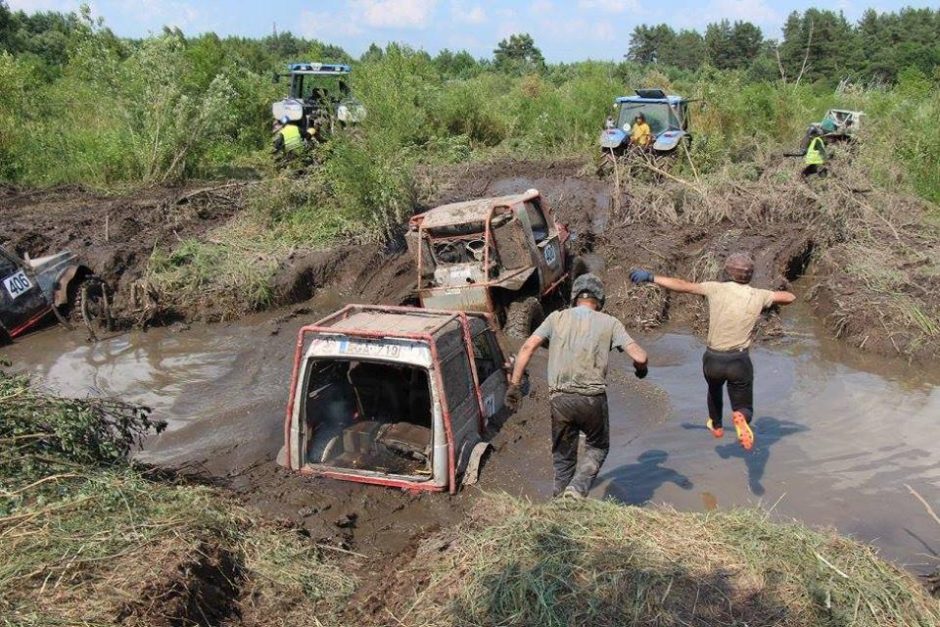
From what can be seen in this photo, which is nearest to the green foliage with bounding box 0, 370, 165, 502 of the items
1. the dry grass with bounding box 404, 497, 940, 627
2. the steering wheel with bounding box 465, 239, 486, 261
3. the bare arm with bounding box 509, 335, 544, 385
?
the dry grass with bounding box 404, 497, 940, 627

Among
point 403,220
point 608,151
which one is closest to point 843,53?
point 608,151

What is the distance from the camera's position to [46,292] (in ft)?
37.3

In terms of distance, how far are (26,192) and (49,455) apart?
14.1m

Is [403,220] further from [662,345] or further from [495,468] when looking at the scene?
[495,468]

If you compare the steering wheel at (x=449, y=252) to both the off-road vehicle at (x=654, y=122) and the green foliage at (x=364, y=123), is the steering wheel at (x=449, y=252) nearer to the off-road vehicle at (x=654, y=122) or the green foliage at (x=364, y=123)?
the green foliage at (x=364, y=123)

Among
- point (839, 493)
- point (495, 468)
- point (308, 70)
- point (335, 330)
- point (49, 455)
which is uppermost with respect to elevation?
point (308, 70)

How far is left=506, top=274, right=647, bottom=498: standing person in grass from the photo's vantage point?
5.60 meters

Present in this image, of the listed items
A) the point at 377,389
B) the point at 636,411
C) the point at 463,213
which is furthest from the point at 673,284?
the point at 463,213

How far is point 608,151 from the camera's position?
55.8ft

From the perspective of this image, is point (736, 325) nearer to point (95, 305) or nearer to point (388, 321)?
point (388, 321)

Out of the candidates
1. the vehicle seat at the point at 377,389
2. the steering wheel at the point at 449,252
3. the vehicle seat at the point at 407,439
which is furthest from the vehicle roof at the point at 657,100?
the vehicle seat at the point at 407,439

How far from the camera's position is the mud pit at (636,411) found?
20.1ft

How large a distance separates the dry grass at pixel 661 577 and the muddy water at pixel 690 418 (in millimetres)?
2020

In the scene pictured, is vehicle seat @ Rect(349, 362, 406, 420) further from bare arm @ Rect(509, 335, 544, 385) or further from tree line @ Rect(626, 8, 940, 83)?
tree line @ Rect(626, 8, 940, 83)
